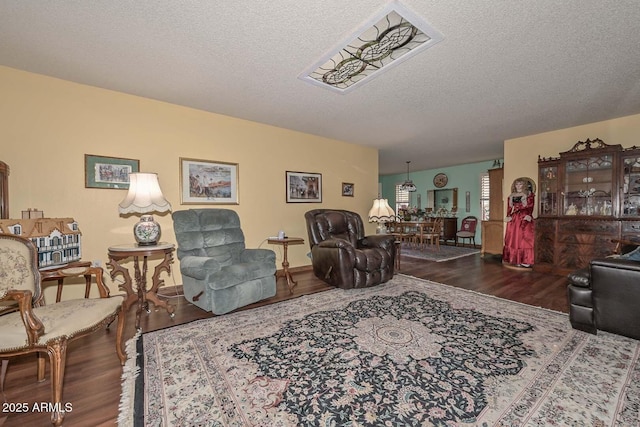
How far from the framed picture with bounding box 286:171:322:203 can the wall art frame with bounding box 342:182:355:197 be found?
60cm

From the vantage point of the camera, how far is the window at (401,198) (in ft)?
31.7

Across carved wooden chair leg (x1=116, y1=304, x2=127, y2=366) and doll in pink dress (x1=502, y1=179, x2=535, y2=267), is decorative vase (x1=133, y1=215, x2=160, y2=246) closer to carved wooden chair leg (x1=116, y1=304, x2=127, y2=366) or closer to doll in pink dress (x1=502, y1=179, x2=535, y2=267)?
carved wooden chair leg (x1=116, y1=304, x2=127, y2=366)

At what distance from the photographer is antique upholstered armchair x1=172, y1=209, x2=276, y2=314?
2.56 metres

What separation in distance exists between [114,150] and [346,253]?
2959mm

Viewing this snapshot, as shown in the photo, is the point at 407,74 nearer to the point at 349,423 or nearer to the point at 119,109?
the point at 349,423

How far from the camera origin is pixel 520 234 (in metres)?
4.66

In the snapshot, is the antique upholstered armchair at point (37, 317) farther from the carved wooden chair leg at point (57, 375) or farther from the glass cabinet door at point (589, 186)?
the glass cabinet door at point (589, 186)

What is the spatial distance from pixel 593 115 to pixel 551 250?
2.06 metres

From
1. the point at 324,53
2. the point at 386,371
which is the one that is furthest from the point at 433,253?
the point at 324,53

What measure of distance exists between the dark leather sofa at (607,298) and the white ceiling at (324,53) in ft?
5.87

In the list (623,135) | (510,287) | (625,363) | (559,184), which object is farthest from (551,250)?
(625,363)

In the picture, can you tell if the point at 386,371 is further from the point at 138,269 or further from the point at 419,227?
the point at 419,227

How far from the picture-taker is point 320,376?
1628 millimetres

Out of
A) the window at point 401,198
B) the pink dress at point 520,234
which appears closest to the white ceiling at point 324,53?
the pink dress at point 520,234
